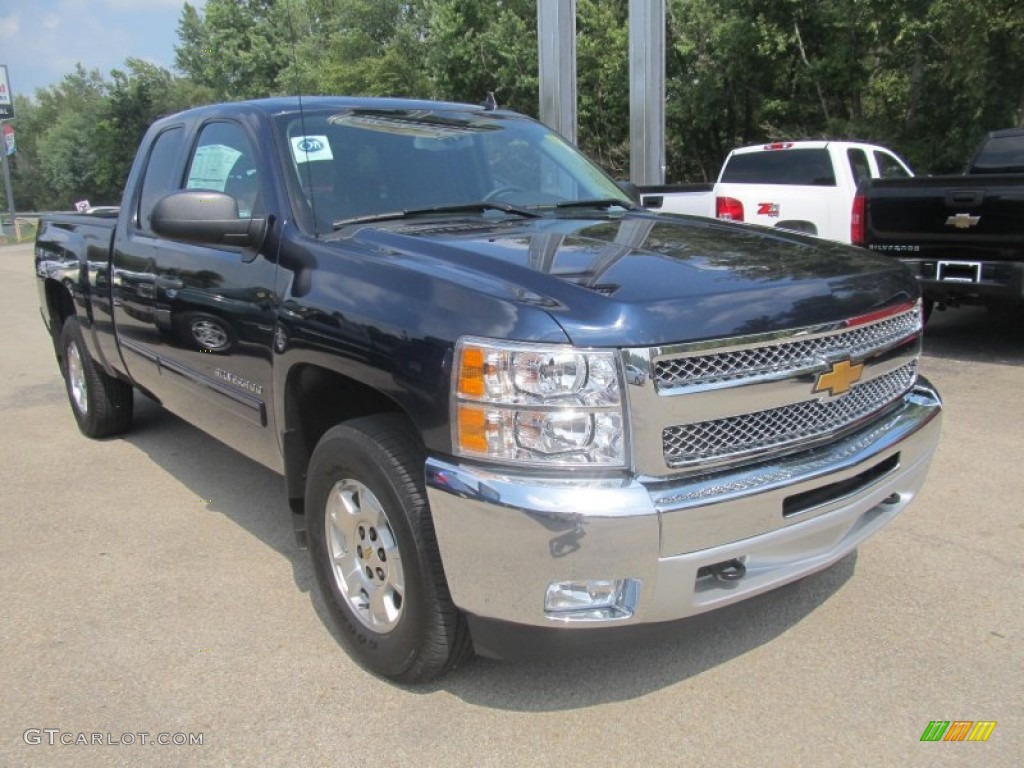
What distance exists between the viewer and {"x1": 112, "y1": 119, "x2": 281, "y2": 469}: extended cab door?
11.0 feet

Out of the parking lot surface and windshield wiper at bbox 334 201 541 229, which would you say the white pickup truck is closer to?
the parking lot surface

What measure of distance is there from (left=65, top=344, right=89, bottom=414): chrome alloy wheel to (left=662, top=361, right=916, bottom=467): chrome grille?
462cm

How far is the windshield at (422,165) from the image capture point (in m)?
3.41

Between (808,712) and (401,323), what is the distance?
1679 millimetres

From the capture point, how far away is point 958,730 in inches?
102

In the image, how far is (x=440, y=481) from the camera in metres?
2.38

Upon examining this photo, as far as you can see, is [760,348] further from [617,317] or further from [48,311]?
[48,311]

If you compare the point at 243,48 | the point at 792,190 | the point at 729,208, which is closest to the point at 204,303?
the point at 729,208

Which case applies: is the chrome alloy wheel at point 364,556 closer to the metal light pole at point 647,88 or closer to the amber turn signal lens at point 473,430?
the amber turn signal lens at point 473,430

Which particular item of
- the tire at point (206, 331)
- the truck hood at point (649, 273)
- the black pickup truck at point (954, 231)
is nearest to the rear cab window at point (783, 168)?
the black pickup truck at point (954, 231)

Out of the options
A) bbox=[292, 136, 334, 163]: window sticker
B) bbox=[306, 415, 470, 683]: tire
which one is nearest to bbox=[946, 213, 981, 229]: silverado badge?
bbox=[292, 136, 334, 163]: window sticker

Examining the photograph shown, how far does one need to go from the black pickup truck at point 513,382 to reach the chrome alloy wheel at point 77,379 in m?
2.29

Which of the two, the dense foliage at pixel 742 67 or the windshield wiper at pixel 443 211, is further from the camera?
the dense foliage at pixel 742 67

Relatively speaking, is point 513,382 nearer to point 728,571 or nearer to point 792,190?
point 728,571
